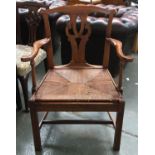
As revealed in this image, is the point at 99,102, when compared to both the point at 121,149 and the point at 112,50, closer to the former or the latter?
the point at 121,149

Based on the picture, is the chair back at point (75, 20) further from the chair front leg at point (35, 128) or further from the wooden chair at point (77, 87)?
the chair front leg at point (35, 128)

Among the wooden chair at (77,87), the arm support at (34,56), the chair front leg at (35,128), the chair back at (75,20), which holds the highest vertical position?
the chair back at (75,20)

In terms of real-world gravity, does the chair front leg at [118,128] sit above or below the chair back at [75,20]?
below

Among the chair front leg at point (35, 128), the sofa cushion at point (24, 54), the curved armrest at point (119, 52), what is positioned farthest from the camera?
the sofa cushion at point (24, 54)

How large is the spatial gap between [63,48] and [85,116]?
0.94 m

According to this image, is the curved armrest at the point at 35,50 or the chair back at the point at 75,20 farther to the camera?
the chair back at the point at 75,20

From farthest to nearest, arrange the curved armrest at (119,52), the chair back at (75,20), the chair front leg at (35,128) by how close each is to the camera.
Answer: the chair back at (75,20)
the chair front leg at (35,128)
the curved armrest at (119,52)

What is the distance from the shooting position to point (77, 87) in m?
1.65

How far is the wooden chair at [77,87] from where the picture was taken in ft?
4.92

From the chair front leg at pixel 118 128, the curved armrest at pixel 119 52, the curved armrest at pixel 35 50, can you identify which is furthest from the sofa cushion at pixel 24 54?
the chair front leg at pixel 118 128

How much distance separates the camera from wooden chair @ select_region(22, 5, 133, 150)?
1.50m

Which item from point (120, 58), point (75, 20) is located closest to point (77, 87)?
point (120, 58)
